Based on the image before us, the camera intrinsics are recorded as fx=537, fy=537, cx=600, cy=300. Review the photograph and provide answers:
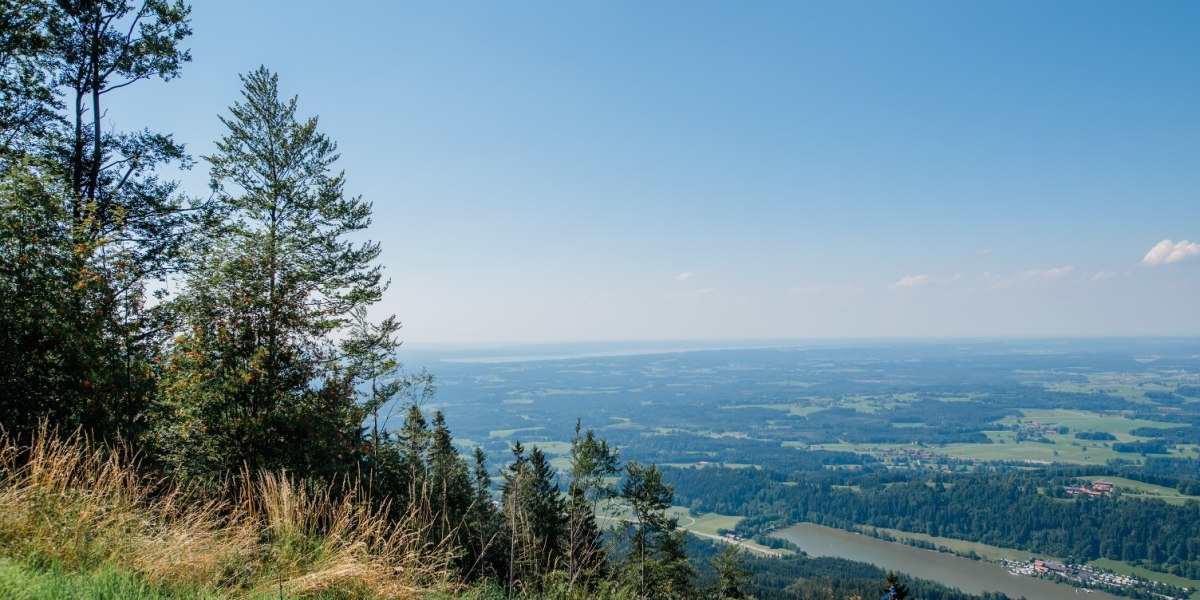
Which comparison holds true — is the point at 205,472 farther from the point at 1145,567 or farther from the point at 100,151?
the point at 1145,567

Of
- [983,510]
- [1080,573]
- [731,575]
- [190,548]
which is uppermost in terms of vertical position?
[190,548]

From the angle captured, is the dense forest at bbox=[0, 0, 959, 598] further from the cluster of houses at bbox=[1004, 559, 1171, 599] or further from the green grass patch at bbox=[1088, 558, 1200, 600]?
the green grass patch at bbox=[1088, 558, 1200, 600]

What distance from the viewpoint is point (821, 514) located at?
305 ft

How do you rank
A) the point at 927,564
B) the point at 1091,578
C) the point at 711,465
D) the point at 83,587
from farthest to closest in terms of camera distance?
the point at 711,465, the point at 927,564, the point at 1091,578, the point at 83,587

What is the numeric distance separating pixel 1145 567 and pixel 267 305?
10475cm

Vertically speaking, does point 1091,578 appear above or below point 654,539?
below

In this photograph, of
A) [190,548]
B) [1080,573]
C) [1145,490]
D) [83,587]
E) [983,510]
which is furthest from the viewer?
[983,510]

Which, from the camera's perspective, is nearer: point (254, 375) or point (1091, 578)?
point (254, 375)

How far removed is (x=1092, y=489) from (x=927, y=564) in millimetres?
42477

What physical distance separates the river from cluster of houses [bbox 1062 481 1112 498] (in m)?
29.9

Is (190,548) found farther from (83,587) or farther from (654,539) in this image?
(654,539)

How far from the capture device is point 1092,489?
86.6 metres

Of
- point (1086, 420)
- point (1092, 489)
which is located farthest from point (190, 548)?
point (1086, 420)

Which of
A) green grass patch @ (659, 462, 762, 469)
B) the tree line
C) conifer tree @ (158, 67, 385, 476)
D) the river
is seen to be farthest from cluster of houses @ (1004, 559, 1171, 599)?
conifer tree @ (158, 67, 385, 476)
